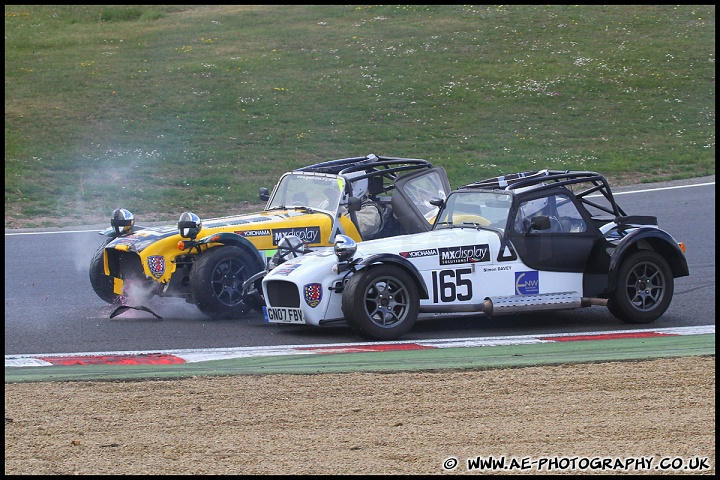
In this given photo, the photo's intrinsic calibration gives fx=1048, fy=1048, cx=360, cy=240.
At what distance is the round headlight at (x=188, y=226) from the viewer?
11.4m

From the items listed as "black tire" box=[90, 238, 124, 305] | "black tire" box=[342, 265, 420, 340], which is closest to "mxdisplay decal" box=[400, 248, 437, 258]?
"black tire" box=[342, 265, 420, 340]

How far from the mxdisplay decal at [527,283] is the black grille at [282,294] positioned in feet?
7.48

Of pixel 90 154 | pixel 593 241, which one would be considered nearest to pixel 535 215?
pixel 593 241

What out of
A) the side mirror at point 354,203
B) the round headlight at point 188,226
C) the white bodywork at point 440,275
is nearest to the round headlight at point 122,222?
the round headlight at point 188,226

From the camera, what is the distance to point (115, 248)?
38.9 feet

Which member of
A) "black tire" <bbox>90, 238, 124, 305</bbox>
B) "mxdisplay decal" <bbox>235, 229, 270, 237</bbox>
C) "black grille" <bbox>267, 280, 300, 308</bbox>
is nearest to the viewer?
"black grille" <bbox>267, 280, 300, 308</bbox>

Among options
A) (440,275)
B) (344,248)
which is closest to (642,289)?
(440,275)

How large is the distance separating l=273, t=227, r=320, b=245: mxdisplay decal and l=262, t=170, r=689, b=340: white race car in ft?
2.45

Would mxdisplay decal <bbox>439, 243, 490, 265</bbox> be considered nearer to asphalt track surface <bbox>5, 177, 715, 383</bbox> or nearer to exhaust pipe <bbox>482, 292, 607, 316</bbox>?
exhaust pipe <bbox>482, 292, 607, 316</bbox>

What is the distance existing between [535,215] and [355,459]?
5.68 metres

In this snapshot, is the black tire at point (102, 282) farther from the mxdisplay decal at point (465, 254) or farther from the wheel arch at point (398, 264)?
the mxdisplay decal at point (465, 254)

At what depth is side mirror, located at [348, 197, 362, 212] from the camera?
470 inches

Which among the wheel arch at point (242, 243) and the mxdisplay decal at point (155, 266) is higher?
the wheel arch at point (242, 243)

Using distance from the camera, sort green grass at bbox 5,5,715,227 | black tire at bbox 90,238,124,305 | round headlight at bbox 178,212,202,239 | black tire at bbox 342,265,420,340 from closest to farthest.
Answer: black tire at bbox 342,265,420,340 → round headlight at bbox 178,212,202,239 → black tire at bbox 90,238,124,305 → green grass at bbox 5,5,715,227
